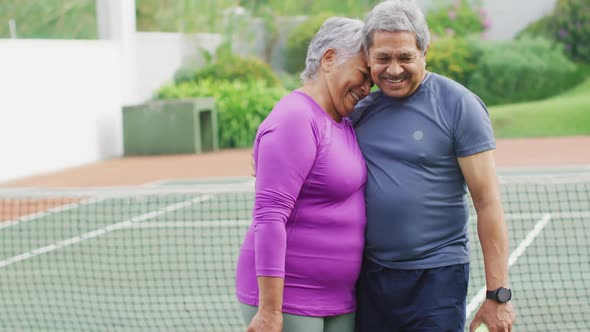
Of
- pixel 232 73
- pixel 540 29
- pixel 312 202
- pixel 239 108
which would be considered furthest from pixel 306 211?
pixel 540 29

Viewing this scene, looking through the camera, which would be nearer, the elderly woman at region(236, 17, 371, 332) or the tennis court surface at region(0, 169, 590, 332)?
the elderly woman at region(236, 17, 371, 332)

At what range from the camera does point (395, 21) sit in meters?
3.01

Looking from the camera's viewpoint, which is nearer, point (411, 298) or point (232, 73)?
point (411, 298)

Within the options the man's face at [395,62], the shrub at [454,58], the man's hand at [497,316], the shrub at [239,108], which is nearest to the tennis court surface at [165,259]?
the man's hand at [497,316]

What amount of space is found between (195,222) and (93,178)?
Result: 5.84 meters

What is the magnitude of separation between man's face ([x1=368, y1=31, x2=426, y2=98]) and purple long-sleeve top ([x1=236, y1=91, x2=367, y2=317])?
0.21 meters

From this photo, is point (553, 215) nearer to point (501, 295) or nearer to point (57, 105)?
point (501, 295)

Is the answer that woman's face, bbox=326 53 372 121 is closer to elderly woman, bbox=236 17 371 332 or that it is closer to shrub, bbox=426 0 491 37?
elderly woman, bbox=236 17 371 332

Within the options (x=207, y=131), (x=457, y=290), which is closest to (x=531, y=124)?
(x=207, y=131)

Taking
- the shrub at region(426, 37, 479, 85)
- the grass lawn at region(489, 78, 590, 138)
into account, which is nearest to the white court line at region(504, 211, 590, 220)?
the grass lawn at region(489, 78, 590, 138)

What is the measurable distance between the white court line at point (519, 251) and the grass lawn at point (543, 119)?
1022 centimetres

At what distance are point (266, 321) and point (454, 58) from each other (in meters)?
22.1

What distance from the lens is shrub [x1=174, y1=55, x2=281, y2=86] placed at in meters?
22.6

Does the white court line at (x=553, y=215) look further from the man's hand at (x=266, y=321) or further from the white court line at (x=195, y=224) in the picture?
the man's hand at (x=266, y=321)
